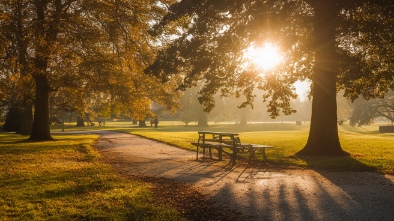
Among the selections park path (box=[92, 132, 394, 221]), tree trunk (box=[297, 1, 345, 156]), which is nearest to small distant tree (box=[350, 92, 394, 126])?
tree trunk (box=[297, 1, 345, 156])

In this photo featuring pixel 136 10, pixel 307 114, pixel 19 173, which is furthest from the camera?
pixel 307 114

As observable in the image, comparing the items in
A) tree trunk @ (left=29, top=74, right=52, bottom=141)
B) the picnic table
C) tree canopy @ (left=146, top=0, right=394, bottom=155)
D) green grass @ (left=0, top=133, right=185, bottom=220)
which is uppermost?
tree canopy @ (left=146, top=0, right=394, bottom=155)

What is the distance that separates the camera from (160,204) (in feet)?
22.3

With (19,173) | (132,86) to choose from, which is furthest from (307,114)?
(19,173)

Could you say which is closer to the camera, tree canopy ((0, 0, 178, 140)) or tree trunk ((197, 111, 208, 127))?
tree canopy ((0, 0, 178, 140))

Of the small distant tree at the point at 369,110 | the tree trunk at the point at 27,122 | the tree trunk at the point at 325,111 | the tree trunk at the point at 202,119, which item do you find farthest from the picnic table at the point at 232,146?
the tree trunk at the point at 202,119

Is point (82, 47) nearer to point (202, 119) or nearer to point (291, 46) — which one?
point (291, 46)

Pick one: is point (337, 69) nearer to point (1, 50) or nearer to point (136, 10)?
point (136, 10)

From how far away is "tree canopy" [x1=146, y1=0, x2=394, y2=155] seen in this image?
13.7 meters

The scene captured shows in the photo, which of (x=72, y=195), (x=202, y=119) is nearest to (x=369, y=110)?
(x=202, y=119)

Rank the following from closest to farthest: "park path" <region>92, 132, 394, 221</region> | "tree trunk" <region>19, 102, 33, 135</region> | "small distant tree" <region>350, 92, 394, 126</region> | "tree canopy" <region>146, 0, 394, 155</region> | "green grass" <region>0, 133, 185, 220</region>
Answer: "green grass" <region>0, 133, 185, 220</region> → "park path" <region>92, 132, 394, 221</region> → "tree canopy" <region>146, 0, 394, 155</region> → "tree trunk" <region>19, 102, 33, 135</region> → "small distant tree" <region>350, 92, 394, 126</region>

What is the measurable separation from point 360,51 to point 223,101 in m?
66.8

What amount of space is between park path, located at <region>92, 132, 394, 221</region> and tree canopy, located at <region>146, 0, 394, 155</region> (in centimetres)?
523

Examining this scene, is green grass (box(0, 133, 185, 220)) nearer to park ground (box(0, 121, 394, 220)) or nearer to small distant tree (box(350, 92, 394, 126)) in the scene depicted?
park ground (box(0, 121, 394, 220))
